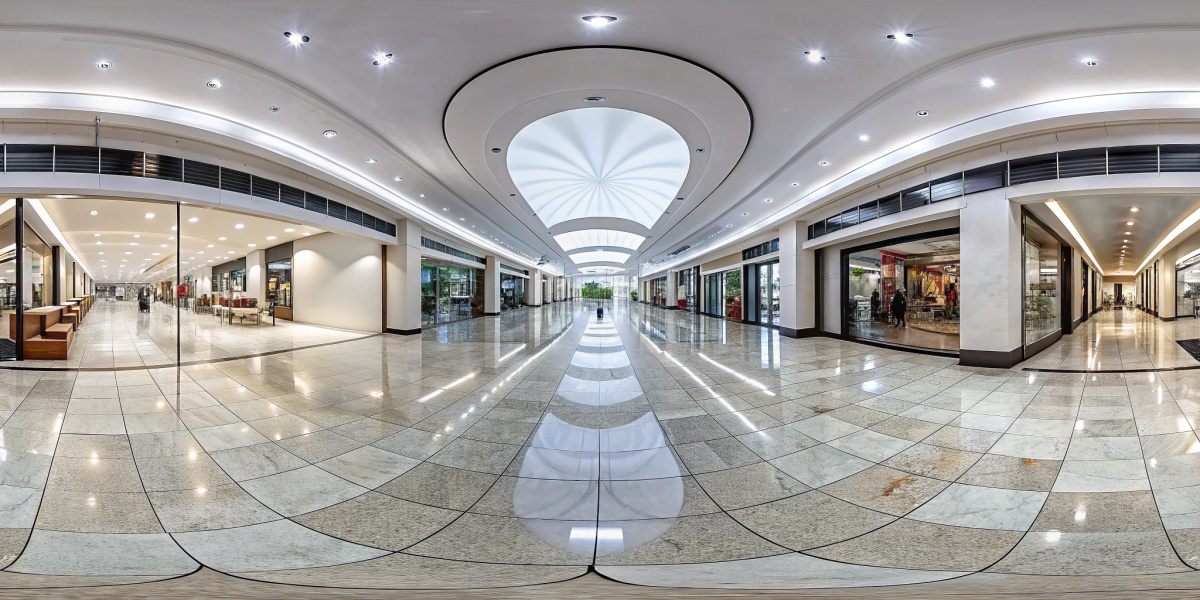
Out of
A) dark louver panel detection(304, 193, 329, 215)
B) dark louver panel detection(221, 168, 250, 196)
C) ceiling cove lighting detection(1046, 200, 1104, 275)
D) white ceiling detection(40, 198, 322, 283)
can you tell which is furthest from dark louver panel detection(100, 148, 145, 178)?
ceiling cove lighting detection(1046, 200, 1104, 275)

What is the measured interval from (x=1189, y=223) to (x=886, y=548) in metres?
16.2

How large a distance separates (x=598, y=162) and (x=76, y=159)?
8765mm

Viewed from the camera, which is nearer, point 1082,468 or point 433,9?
point 1082,468

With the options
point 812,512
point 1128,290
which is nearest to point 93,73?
point 812,512

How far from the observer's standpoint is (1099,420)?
4230 mm

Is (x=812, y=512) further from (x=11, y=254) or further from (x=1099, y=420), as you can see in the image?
(x=11, y=254)

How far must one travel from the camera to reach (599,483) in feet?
9.28

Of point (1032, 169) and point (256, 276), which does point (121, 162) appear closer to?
Answer: point (256, 276)

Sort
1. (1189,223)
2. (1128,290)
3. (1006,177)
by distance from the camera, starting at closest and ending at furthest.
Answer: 1. (1006,177)
2. (1189,223)
3. (1128,290)

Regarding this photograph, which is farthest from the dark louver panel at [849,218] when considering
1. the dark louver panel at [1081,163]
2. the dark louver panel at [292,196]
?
the dark louver panel at [292,196]

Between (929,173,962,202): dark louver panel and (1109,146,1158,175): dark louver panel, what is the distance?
165 cm

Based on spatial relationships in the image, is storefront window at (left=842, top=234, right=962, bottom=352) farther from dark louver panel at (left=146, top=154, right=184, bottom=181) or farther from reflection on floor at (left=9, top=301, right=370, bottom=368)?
dark louver panel at (left=146, top=154, right=184, bottom=181)

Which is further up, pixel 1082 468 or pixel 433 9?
pixel 433 9

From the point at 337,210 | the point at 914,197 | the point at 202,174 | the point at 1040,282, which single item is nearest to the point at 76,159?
the point at 202,174
